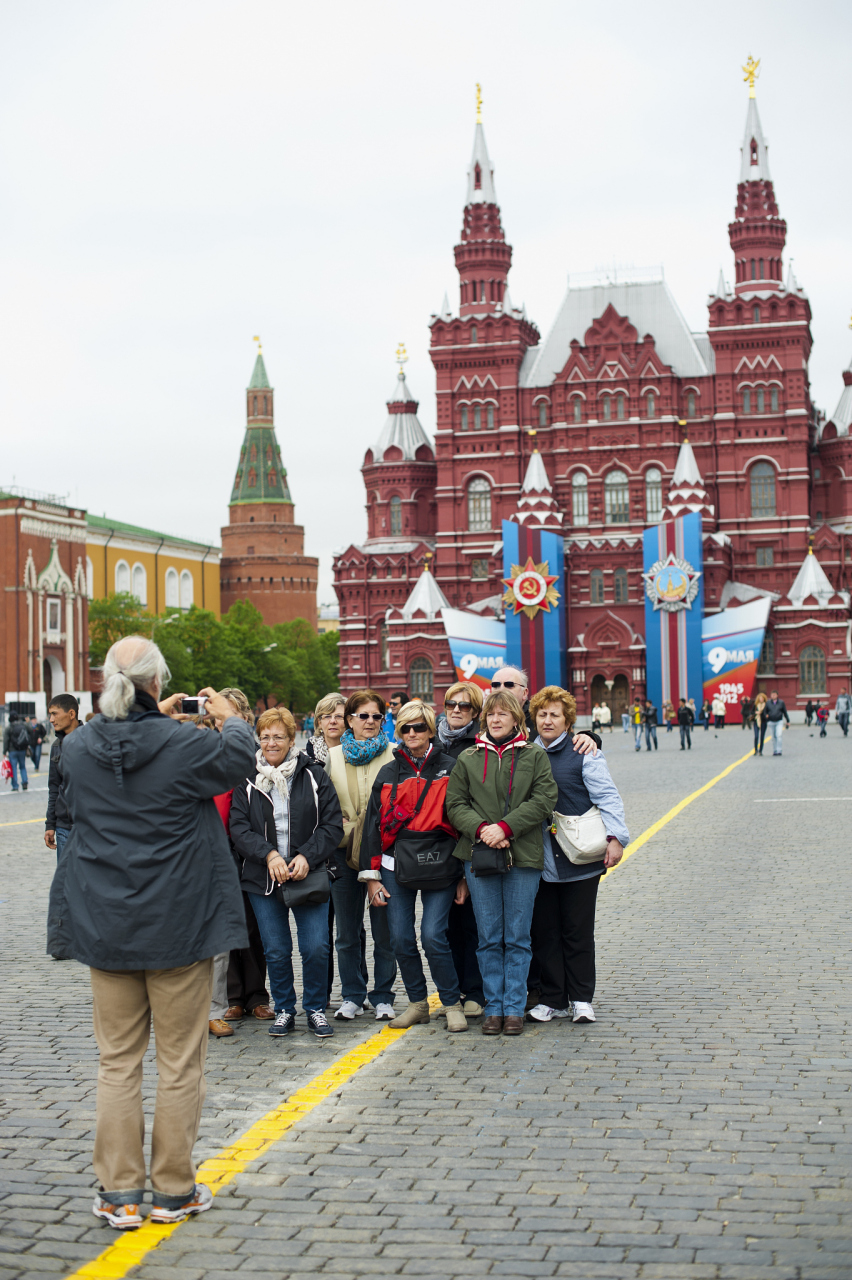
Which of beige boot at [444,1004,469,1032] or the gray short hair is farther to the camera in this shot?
beige boot at [444,1004,469,1032]

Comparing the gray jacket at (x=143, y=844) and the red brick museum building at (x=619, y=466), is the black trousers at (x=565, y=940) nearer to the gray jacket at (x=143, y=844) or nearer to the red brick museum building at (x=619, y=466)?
the gray jacket at (x=143, y=844)

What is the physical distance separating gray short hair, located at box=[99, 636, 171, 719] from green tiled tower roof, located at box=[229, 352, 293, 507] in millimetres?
120803

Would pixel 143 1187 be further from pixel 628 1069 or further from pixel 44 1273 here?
pixel 628 1069

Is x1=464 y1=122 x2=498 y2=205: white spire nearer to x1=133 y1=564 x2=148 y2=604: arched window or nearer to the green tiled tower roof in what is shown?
x1=133 y1=564 x2=148 y2=604: arched window

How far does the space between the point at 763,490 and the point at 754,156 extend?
58.3 ft

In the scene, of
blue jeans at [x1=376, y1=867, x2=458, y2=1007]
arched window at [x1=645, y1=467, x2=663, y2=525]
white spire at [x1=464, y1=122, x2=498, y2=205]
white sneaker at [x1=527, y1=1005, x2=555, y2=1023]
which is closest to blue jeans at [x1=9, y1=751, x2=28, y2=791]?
blue jeans at [x1=376, y1=867, x2=458, y2=1007]

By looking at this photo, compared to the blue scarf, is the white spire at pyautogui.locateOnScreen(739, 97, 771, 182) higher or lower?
higher

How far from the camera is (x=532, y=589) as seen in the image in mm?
65875

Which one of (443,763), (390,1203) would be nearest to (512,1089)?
(390,1203)

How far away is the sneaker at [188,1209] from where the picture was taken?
15.0 feet

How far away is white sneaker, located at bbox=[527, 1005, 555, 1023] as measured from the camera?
23.9ft

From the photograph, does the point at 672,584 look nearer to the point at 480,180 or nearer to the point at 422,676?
the point at 422,676

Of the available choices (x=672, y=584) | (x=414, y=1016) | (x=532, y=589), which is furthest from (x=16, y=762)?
(x=672, y=584)

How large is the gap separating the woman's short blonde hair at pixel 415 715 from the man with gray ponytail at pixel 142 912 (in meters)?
2.48
